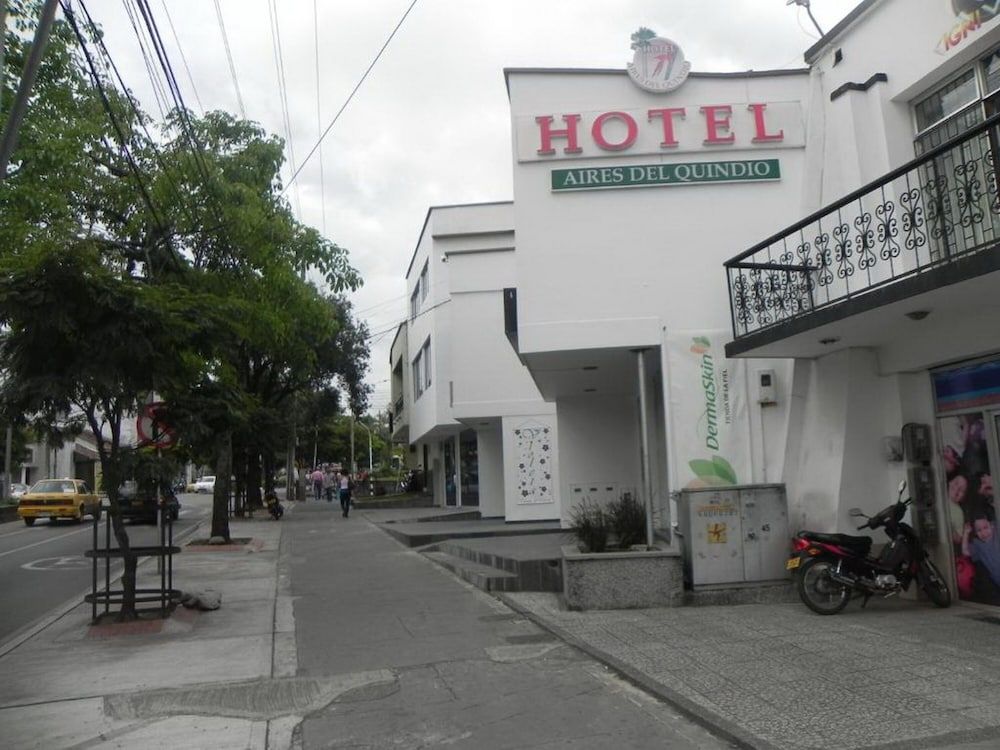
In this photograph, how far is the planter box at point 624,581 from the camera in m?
9.46

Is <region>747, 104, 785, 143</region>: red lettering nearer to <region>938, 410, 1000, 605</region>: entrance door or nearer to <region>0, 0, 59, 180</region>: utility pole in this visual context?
<region>938, 410, 1000, 605</region>: entrance door

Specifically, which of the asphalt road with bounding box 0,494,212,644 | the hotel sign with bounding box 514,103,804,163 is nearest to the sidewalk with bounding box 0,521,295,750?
the asphalt road with bounding box 0,494,212,644

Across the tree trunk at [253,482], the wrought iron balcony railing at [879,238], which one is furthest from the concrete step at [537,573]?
the tree trunk at [253,482]

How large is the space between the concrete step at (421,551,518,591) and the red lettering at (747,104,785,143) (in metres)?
6.72

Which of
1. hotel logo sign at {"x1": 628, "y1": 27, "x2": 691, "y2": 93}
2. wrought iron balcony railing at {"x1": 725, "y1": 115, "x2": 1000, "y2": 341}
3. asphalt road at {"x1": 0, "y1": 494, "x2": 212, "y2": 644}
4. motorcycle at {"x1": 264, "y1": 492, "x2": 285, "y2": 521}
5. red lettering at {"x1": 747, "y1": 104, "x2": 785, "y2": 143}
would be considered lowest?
asphalt road at {"x1": 0, "y1": 494, "x2": 212, "y2": 644}

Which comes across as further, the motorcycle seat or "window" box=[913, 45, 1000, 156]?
the motorcycle seat

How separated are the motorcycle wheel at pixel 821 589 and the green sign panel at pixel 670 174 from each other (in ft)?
17.7

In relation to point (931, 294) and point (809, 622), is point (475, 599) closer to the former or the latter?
point (809, 622)

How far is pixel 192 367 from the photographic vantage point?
9.91 m

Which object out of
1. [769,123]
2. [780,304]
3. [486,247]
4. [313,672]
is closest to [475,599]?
[313,672]

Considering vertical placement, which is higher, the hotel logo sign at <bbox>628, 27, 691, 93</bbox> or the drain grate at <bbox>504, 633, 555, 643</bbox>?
the hotel logo sign at <bbox>628, 27, 691, 93</bbox>

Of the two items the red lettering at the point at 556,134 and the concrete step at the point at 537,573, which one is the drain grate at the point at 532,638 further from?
the red lettering at the point at 556,134

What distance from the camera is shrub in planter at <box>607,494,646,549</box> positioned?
10914 millimetres

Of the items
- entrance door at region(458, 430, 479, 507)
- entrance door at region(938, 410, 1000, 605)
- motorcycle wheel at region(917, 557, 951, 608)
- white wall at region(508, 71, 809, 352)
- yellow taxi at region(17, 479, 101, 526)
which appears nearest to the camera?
entrance door at region(938, 410, 1000, 605)
